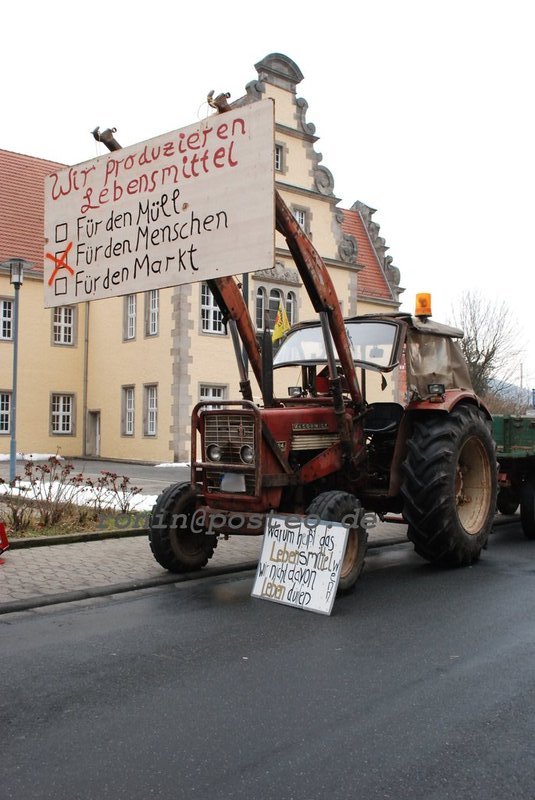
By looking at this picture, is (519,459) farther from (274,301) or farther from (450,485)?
(274,301)

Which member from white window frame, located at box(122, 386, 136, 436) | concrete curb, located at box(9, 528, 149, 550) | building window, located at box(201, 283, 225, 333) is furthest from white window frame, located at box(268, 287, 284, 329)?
concrete curb, located at box(9, 528, 149, 550)

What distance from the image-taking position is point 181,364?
87.5 ft

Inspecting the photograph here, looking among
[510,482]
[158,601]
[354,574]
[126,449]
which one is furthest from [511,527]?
[126,449]

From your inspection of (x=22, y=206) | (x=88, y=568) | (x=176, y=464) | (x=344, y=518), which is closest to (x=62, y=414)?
(x=176, y=464)

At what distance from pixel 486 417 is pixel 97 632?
5.29 m

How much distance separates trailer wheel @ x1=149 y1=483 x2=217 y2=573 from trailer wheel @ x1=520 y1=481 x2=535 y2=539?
4994 mm

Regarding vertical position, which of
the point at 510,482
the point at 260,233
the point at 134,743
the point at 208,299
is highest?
the point at 208,299

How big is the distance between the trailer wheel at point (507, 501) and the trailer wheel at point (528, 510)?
79 cm

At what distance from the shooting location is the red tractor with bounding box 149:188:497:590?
23.4 feet

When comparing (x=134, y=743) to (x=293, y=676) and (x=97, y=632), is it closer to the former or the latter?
(x=293, y=676)

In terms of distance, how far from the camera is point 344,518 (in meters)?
6.90

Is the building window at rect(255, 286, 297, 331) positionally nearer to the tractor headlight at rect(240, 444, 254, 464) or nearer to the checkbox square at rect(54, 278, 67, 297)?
the checkbox square at rect(54, 278, 67, 297)

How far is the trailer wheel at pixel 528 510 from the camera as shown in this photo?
1080 centimetres

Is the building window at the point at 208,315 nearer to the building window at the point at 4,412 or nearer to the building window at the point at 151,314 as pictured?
the building window at the point at 151,314
